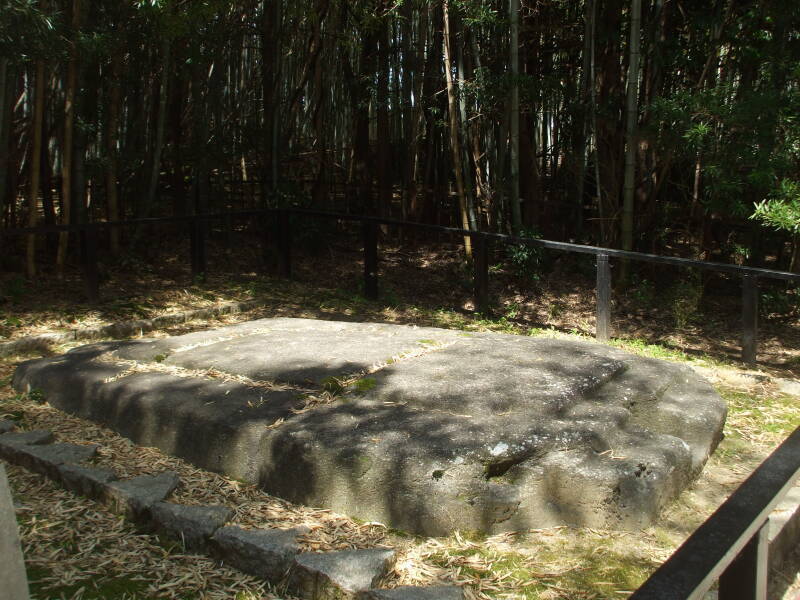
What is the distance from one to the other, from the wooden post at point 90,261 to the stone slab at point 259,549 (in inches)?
139

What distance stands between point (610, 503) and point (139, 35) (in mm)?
5088

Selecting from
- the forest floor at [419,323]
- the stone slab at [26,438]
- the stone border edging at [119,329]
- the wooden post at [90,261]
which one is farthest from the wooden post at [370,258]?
the stone slab at [26,438]

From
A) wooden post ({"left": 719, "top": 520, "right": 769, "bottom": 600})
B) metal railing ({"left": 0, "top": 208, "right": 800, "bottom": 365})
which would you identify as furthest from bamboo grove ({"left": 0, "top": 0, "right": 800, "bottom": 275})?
wooden post ({"left": 719, "top": 520, "right": 769, "bottom": 600})

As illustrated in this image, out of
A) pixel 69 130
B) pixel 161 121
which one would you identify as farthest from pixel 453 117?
pixel 69 130

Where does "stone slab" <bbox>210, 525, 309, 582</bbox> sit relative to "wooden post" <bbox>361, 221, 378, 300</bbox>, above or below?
below

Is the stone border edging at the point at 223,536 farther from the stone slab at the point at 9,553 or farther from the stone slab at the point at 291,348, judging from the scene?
the stone slab at the point at 9,553

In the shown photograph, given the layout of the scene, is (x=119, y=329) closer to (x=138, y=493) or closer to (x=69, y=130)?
(x=69, y=130)

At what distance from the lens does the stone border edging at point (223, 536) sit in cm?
205

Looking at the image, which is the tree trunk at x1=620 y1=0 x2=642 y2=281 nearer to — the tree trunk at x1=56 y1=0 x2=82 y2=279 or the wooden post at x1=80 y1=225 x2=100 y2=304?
the tree trunk at x1=56 y1=0 x2=82 y2=279

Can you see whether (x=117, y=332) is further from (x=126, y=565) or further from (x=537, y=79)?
(x=537, y=79)

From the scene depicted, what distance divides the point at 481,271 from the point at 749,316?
1.94 meters

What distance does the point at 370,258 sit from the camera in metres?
6.53

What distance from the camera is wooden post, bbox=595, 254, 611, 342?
5191 mm

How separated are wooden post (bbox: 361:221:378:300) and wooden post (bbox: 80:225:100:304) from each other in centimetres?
210
